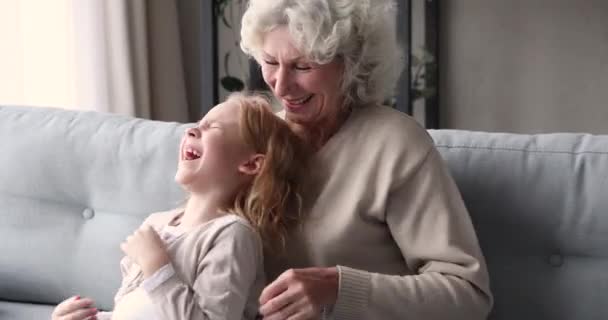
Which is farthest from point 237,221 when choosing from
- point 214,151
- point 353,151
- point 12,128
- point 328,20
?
point 12,128

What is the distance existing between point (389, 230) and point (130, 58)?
5.75 ft

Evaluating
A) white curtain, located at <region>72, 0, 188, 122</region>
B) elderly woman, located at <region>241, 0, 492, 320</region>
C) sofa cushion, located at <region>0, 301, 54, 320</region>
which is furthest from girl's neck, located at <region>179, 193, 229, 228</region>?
white curtain, located at <region>72, 0, 188, 122</region>

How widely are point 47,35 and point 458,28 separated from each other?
1.29 meters

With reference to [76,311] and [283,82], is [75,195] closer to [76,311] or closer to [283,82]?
[76,311]

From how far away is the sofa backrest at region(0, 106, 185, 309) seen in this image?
1.89 m

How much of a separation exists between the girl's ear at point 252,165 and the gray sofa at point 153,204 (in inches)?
13.7

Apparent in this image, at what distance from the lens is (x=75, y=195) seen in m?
1.96

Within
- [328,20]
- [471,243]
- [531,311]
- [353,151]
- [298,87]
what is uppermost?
[328,20]

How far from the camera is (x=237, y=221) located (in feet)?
4.78

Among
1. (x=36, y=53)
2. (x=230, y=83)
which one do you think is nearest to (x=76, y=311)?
(x=36, y=53)

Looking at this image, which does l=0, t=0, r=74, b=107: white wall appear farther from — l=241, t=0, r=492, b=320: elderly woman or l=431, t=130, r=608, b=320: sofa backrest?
l=431, t=130, r=608, b=320: sofa backrest

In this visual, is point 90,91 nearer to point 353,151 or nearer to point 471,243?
point 353,151

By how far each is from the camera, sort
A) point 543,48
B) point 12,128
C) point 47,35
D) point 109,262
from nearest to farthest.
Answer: point 109,262, point 12,128, point 47,35, point 543,48

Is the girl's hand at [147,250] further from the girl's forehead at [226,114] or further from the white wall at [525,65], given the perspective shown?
the white wall at [525,65]
